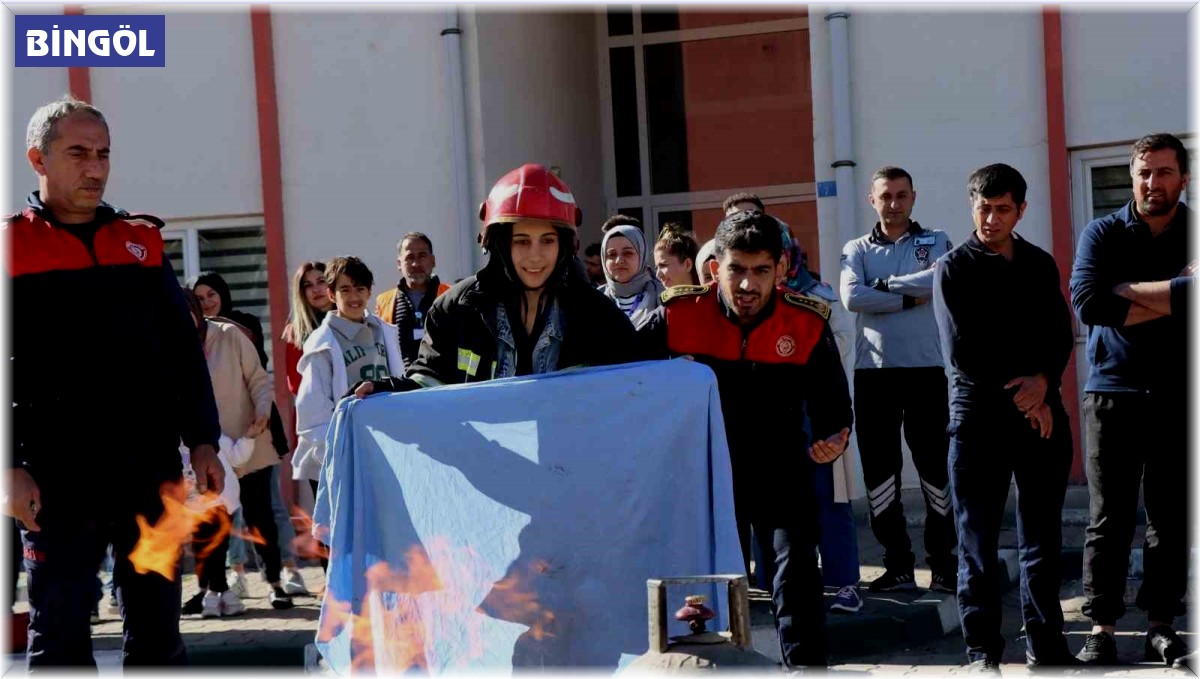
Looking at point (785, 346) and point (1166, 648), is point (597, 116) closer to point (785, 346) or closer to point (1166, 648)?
point (785, 346)

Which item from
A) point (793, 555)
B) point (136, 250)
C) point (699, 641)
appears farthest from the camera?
point (793, 555)

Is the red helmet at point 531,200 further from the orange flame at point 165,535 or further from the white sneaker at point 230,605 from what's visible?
the white sneaker at point 230,605

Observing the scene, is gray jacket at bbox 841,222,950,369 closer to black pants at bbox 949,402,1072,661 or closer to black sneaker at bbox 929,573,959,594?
black sneaker at bbox 929,573,959,594

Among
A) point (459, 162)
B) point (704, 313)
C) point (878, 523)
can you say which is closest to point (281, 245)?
point (459, 162)

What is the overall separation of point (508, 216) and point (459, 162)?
6.40 meters

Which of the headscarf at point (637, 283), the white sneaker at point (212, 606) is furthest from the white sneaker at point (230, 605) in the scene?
the headscarf at point (637, 283)

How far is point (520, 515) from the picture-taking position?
18.5 ft

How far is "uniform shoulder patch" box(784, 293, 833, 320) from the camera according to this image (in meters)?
6.29

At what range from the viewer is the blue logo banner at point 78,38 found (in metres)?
12.6

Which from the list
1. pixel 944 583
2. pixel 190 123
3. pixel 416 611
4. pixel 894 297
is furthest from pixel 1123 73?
pixel 416 611

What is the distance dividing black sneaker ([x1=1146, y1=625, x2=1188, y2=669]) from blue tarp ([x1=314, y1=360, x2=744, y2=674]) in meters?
2.17

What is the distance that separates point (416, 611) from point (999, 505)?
236 centimetres

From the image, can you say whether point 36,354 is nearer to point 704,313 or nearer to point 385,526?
point 385,526

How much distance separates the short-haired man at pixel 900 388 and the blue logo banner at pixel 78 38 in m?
6.32
